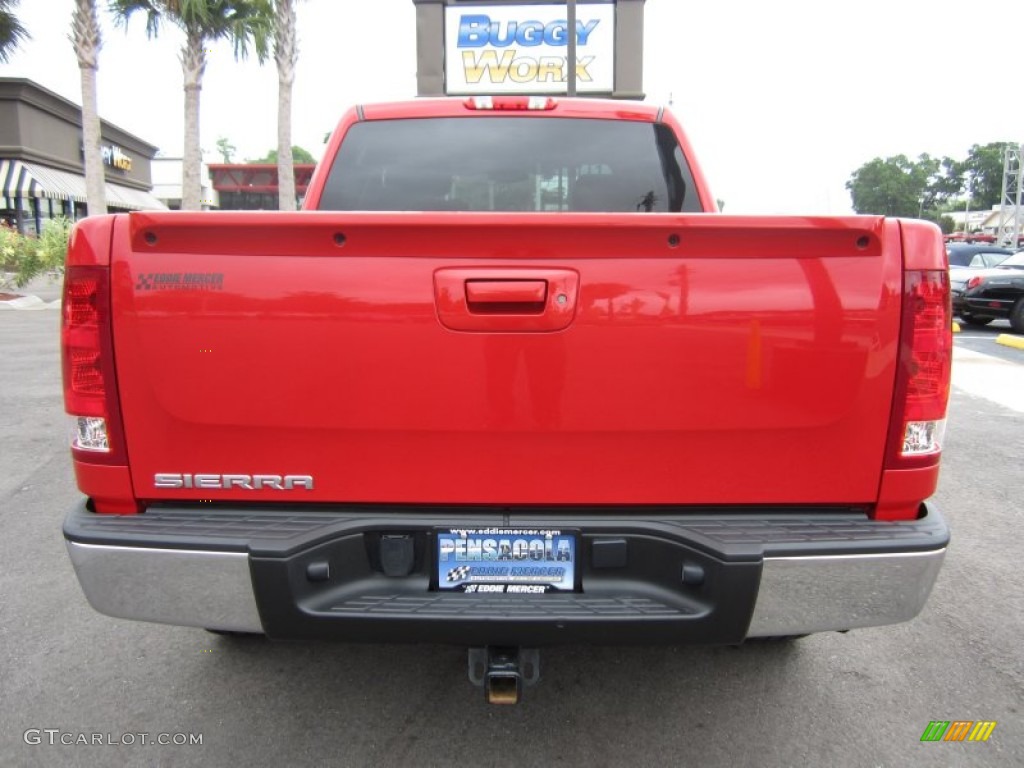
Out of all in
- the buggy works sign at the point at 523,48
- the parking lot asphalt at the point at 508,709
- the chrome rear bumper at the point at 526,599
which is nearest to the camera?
the chrome rear bumper at the point at 526,599

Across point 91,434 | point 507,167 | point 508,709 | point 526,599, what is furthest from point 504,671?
point 507,167

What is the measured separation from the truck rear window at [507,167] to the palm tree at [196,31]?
15720 mm

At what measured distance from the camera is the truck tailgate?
1854 mm

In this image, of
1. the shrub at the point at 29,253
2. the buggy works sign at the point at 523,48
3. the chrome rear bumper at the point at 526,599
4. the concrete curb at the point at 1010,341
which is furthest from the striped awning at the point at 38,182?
the chrome rear bumper at the point at 526,599

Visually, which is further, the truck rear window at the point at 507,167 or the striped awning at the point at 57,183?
the striped awning at the point at 57,183

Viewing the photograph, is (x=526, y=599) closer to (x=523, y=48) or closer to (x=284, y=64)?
(x=523, y=48)

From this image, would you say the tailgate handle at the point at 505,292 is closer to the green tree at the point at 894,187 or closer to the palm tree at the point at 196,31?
the palm tree at the point at 196,31

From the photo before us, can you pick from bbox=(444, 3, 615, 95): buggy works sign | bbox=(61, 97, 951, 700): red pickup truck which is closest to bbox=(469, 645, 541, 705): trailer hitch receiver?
bbox=(61, 97, 951, 700): red pickup truck

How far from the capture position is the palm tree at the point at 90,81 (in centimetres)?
1680

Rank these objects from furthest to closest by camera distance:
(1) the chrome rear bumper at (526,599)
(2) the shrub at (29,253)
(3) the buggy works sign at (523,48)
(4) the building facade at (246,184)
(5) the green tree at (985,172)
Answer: (5) the green tree at (985,172) < (4) the building facade at (246,184) < (2) the shrub at (29,253) < (3) the buggy works sign at (523,48) < (1) the chrome rear bumper at (526,599)

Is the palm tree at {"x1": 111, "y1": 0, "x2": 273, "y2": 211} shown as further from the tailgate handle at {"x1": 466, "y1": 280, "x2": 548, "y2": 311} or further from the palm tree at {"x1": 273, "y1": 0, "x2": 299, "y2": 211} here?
the tailgate handle at {"x1": 466, "y1": 280, "x2": 548, "y2": 311}

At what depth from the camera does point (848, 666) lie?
2.82 meters

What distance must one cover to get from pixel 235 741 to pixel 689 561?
1.62 m

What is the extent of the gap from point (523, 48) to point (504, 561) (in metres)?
13.7
